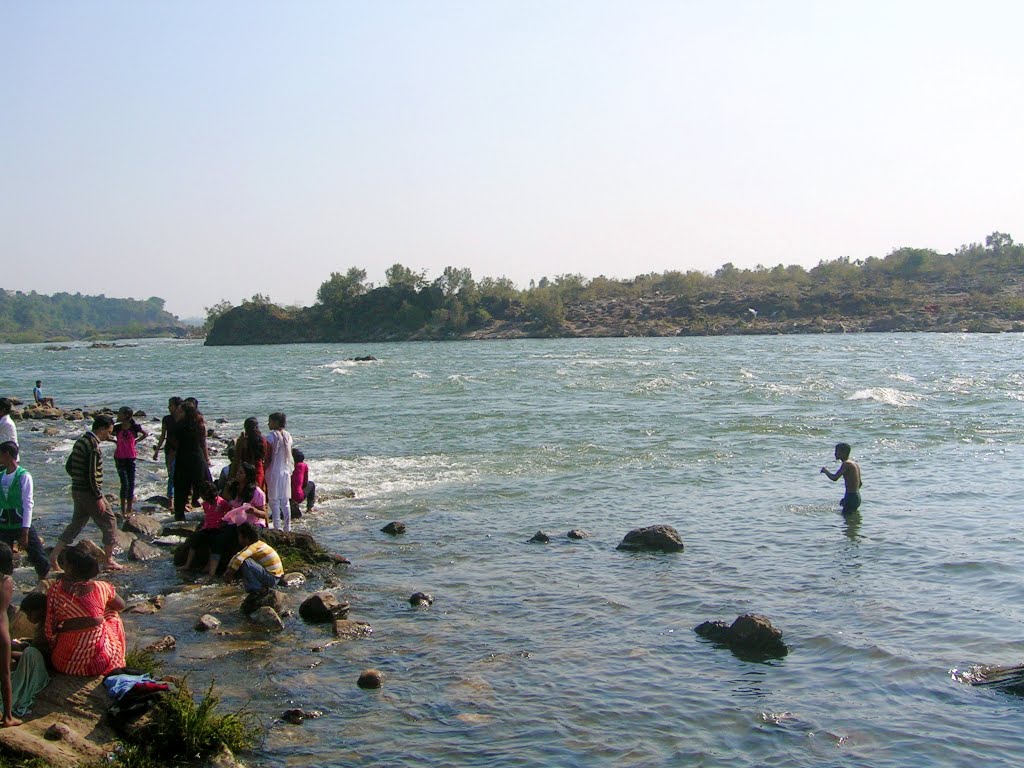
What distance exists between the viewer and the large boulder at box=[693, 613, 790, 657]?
9297 millimetres

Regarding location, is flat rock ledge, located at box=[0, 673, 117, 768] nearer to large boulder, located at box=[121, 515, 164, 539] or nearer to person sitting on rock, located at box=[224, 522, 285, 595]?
person sitting on rock, located at box=[224, 522, 285, 595]

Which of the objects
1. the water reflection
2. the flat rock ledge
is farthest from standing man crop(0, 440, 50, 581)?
the water reflection

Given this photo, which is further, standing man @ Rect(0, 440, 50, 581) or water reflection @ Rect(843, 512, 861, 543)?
water reflection @ Rect(843, 512, 861, 543)

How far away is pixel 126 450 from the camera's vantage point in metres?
14.6

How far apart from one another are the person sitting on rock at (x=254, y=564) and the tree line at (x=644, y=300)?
3169 inches

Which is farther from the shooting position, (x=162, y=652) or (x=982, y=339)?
(x=982, y=339)

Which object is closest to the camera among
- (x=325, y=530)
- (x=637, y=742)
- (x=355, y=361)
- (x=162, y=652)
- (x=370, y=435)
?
(x=637, y=742)

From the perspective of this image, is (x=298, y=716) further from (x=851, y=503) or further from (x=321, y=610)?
(x=851, y=503)

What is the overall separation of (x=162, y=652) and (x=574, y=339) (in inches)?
3192

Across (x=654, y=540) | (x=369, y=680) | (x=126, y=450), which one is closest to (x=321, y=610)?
(x=369, y=680)

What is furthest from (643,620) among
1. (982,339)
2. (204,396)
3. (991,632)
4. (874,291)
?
(874,291)

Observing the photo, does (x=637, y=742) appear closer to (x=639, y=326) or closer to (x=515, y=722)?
(x=515, y=722)

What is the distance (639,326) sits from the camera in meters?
92.6

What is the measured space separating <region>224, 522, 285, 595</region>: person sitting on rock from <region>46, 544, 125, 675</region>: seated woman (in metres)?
3.18
